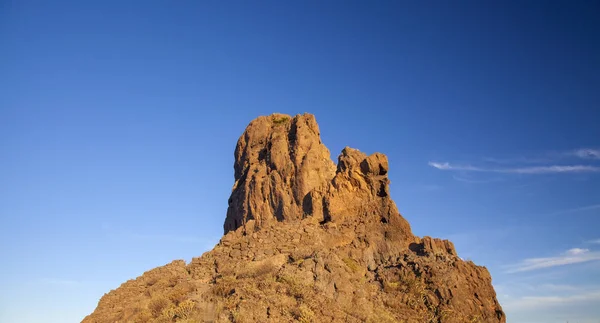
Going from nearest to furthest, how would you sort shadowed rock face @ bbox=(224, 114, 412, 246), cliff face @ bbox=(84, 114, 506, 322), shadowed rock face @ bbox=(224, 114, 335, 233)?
cliff face @ bbox=(84, 114, 506, 322) → shadowed rock face @ bbox=(224, 114, 412, 246) → shadowed rock face @ bbox=(224, 114, 335, 233)

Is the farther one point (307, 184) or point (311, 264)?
point (307, 184)

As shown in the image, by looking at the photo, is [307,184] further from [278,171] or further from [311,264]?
[311,264]

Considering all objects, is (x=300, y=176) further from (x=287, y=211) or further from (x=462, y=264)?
(x=462, y=264)

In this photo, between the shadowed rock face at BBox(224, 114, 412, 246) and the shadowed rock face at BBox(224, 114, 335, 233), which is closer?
the shadowed rock face at BBox(224, 114, 412, 246)

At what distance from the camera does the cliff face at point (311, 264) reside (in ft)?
93.1

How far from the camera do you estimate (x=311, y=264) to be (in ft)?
99.5

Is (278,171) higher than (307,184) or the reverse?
higher

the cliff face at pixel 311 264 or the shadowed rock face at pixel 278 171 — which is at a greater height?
the shadowed rock face at pixel 278 171

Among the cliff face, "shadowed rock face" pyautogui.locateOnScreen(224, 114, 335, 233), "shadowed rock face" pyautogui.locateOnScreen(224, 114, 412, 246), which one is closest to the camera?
the cliff face

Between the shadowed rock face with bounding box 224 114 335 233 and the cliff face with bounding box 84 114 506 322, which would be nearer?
the cliff face with bounding box 84 114 506 322

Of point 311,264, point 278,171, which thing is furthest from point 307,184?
point 311,264

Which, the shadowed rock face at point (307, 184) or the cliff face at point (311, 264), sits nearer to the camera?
the cliff face at point (311, 264)

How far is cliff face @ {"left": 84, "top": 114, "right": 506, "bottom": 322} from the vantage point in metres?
28.4

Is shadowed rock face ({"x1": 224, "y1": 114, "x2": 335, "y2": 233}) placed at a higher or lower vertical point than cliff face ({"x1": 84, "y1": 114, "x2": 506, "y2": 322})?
higher
